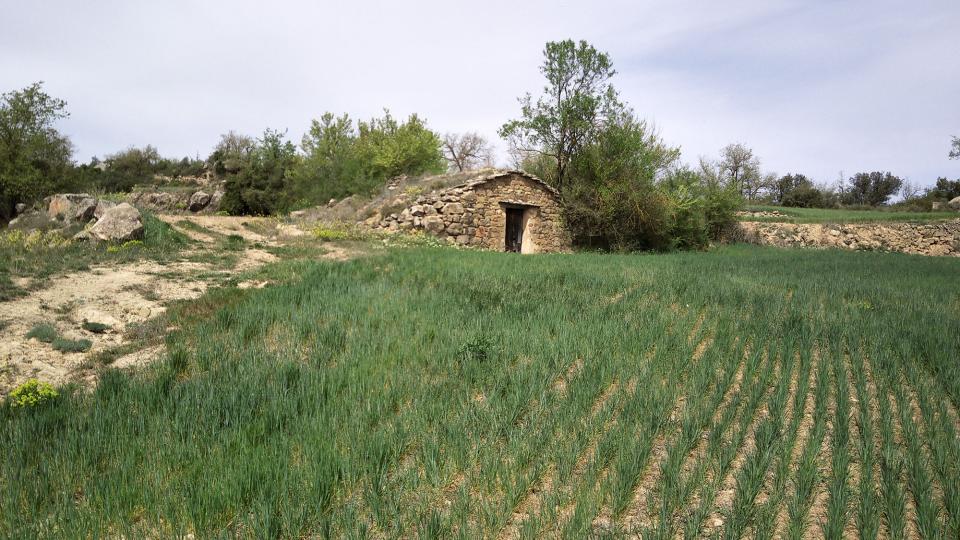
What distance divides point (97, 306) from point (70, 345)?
5.29 feet

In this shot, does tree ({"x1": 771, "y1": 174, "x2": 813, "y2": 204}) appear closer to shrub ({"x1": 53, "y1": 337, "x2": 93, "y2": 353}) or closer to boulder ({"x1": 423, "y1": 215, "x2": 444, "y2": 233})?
boulder ({"x1": 423, "y1": 215, "x2": 444, "y2": 233})

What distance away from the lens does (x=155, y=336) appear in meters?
5.46

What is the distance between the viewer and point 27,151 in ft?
72.9

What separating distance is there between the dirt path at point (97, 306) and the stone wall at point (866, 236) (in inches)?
1086

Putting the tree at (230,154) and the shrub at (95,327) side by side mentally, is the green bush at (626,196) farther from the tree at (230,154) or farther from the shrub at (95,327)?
the tree at (230,154)

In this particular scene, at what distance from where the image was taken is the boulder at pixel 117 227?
10.2m

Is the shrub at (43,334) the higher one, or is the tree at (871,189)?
the tree at (871,189)

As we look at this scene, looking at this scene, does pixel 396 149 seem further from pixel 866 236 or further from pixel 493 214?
pixel 866 236

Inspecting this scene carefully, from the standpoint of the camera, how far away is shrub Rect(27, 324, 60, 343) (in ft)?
16.7

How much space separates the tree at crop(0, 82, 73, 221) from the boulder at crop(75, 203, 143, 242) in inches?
689

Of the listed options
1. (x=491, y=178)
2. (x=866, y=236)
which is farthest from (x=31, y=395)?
(x=866, y=236)

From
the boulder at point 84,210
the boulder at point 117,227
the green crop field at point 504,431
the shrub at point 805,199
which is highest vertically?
the shrub at point 805,199

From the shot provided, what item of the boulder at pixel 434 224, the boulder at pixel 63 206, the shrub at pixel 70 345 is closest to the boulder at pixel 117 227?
the boulder at pixel 63 206

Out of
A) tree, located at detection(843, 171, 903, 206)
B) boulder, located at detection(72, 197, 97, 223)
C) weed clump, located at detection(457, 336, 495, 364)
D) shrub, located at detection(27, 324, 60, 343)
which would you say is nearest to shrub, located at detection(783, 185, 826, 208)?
tree, located at detection(843, 171, 903, 206)
